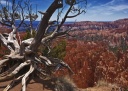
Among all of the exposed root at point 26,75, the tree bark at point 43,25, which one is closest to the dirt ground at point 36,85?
the exposed root at point 26,75

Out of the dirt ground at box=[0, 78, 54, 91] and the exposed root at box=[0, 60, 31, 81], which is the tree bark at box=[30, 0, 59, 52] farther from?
the dirt ground at box=[0, 78, 54, 91]

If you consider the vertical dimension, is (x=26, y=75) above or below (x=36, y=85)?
above

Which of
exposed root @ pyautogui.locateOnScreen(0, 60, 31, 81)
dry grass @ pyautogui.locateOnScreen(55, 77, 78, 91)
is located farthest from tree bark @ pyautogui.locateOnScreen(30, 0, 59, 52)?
dry grass @ pyautogui.locateOnScreen(55, 77, 78, 91)

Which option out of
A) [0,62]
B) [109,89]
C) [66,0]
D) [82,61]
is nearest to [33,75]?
[0,62]

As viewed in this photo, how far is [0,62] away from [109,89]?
587 cm

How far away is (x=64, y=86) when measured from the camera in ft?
30.6

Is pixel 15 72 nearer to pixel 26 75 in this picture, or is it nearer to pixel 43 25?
pixel 26 75

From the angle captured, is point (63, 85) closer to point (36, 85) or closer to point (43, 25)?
point (36, 85)

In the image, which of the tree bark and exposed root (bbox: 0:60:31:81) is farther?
exposed root (bbox: 0:60:31:81)

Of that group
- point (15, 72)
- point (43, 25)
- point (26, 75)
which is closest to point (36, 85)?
point (26, 75)

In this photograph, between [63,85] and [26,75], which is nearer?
[26,75]

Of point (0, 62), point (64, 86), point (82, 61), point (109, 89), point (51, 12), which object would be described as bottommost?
point (82, 61)

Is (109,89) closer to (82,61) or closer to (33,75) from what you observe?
(33,75)

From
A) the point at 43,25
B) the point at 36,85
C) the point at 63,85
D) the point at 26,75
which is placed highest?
the point at 43,25
